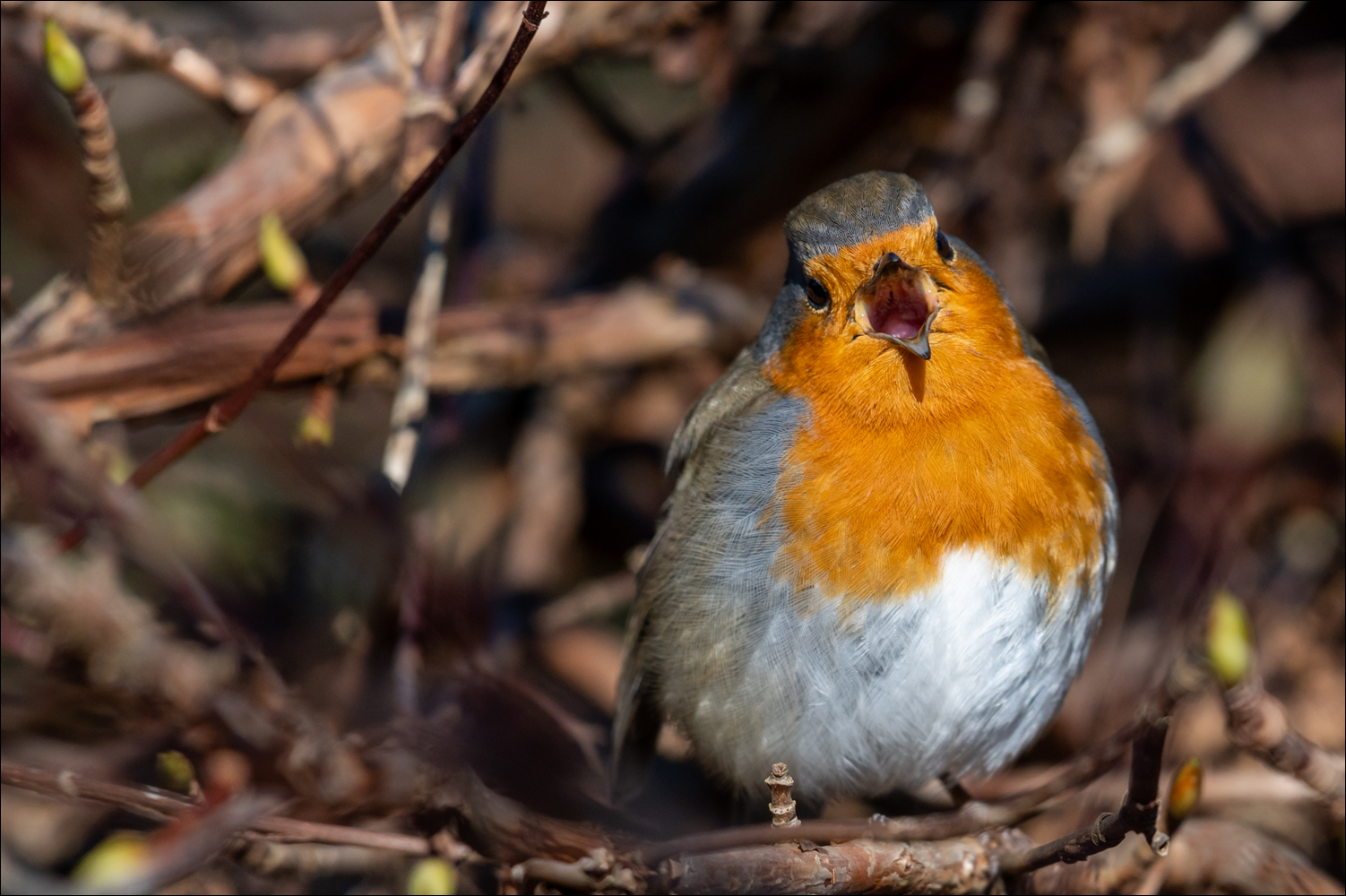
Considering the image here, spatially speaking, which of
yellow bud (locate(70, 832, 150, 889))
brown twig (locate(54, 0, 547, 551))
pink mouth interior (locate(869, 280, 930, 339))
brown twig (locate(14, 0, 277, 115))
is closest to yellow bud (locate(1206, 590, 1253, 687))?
pink mouth interior (locate(869, 280, 930, 339))

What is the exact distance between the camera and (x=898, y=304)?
2.30 m

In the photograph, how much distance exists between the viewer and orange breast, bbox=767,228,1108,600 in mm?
2205

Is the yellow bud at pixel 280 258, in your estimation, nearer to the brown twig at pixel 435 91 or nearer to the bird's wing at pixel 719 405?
the brown twig at pixel 435 91

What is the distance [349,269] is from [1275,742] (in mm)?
1939

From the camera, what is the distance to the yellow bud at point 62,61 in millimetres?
2008

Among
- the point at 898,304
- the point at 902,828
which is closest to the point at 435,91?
the point at 898,304

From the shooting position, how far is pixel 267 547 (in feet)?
11.0

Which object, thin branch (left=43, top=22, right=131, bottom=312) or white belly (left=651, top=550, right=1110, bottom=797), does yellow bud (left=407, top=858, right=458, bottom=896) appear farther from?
thin branch (left=43, top=22, right=131, bottom=312)

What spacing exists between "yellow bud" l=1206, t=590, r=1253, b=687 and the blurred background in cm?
83

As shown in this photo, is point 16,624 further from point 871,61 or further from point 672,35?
point 871,61

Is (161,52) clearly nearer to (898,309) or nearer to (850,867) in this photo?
(898,309)

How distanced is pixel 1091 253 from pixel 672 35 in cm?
169

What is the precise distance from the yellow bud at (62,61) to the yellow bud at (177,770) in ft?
4.03

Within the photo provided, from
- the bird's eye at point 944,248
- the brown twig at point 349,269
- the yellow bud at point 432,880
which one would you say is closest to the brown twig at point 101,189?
the brown twig at point 349,269
